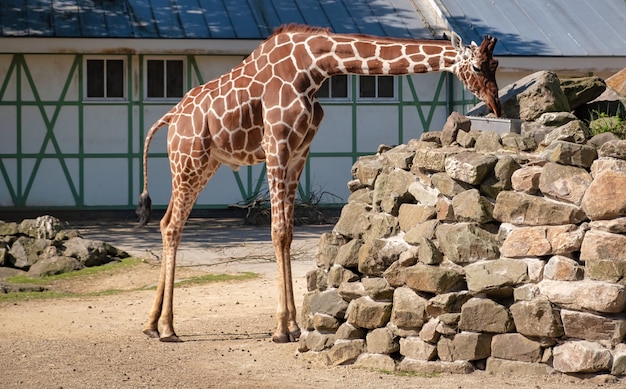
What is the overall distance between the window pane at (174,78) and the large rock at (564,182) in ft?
42.3

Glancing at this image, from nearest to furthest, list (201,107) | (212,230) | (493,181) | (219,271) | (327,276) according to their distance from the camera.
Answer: (493,181)
(327,276)
(201,107)
(219,271)
(212,230)

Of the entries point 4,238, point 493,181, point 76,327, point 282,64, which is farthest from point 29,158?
point 493,181

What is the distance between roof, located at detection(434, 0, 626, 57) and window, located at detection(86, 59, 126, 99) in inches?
229

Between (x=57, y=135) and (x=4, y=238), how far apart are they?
19.4 ft

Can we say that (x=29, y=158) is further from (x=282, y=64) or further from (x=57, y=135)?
(x=282, y=64)

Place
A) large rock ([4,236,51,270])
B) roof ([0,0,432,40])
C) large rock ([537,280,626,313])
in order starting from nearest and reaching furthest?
large rock ([537,280,626,313])
large rock ([4,236,51,270])
roof ([0,0,432,40])

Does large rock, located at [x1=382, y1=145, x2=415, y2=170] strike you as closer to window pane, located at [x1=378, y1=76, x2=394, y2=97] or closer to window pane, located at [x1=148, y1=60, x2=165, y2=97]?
window pane, located at [x1=148, y1=60, x2=165, y2=97]

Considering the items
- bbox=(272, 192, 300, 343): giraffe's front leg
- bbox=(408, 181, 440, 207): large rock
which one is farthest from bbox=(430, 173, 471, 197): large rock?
bbox=(272, 192, 300, 343): giraffe's front leg

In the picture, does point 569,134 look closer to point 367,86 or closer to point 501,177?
point 501,177

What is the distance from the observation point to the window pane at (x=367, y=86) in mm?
Result: 20422

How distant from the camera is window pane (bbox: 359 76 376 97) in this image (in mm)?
20422

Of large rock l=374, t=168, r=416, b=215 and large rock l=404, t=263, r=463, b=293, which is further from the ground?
large rock l=374, t=168, r=416, b=215

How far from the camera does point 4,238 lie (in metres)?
13.9

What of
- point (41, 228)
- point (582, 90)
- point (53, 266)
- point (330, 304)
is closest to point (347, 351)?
point (330, 304)
